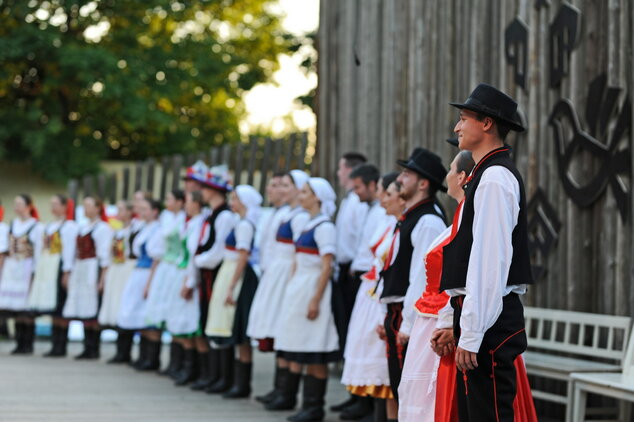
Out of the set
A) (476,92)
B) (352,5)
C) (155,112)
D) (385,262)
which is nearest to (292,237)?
(385,262)

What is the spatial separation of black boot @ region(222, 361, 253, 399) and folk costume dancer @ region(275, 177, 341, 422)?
122 cm

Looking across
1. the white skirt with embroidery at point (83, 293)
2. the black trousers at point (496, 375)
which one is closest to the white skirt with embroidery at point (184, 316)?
the white skirt with embroidery at point (83, 293)

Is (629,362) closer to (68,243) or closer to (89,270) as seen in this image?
(89,270)

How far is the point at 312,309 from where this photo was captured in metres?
7.15

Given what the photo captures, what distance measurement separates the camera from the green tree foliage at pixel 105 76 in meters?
20.0

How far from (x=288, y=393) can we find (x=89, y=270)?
4295 millimetres

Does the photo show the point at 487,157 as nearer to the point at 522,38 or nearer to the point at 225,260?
the point at 522,38

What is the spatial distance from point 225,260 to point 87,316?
3295 mm

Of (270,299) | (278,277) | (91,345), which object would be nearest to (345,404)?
(270,299)

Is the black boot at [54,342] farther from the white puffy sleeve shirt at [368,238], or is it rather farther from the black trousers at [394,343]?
the black trousers at [394,343]

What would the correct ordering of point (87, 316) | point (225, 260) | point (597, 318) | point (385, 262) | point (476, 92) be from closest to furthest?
point (476, 92) → point (385, 262) → point (597, 318) → point (225, 260) → point (87, 316)

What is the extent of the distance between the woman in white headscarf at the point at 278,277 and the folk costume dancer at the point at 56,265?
4065mm

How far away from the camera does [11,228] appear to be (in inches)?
464

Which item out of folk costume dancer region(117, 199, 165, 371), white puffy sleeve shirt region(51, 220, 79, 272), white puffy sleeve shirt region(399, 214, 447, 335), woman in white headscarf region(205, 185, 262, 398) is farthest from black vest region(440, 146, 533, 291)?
white puffy sleeve shirt region(51, 220, 79, 272)
